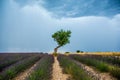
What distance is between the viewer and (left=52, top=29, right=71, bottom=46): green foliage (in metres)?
49.6

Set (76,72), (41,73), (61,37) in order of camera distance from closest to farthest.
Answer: (41,73) < (76,72) < (61,37)

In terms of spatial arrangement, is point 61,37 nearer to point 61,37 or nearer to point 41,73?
point 61,37

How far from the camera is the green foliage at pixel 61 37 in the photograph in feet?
163

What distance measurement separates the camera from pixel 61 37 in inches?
1961

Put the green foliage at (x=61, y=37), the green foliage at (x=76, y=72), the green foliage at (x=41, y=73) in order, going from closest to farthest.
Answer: the green foliage at (x=41, y=73) < the green foliage at (x=76, y=72) < the green foliage at (x=61, y=37)

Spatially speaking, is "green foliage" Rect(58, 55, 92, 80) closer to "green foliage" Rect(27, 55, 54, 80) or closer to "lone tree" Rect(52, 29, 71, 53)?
"green foliage" Rect(27, 55, 54, 80)

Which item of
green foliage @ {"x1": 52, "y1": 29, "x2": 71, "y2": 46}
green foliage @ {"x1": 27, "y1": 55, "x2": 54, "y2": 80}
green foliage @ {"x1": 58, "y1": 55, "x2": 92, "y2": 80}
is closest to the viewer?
green foliage @ {"x1": 27, "y1": 55, "x2": 54, "y2": 80}

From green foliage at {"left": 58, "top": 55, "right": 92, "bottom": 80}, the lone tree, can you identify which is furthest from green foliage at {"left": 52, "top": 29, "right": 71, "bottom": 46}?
green foliage at {"left": 58, "top": 55, "right": 92, "bottom": 80}

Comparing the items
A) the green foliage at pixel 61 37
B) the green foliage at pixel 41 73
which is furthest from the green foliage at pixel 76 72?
the green foliage at pixel 61 37

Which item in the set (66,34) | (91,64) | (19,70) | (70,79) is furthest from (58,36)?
(70,79)

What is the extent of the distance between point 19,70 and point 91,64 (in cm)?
582

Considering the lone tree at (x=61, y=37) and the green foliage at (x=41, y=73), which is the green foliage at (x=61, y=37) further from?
the green foliage at (x=41, y=73)

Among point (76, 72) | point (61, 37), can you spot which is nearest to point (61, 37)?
point (61, 37)

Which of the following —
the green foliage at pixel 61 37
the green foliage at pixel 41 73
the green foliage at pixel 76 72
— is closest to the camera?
the green foliage at pixel 41 73
